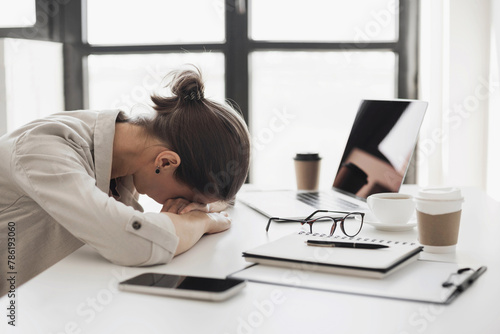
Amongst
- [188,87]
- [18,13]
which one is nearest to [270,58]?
[18,13]

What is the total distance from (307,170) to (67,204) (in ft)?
3.17

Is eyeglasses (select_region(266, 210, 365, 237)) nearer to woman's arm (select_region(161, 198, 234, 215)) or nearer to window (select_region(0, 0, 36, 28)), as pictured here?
woman's arm (select_region(161, 198, 234, 215))

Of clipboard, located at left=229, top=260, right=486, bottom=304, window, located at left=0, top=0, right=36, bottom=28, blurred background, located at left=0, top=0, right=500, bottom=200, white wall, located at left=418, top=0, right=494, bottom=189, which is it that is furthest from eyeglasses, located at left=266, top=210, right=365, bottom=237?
window, located at left=0, top=0, right=36, bottom=28

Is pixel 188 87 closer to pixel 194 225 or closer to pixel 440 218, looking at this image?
pixel 194 225

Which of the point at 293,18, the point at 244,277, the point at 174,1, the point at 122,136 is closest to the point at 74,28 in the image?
the point at 174,1

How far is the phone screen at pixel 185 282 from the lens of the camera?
33.8 inches

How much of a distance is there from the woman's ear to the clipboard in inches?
12.9

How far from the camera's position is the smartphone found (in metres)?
0.84

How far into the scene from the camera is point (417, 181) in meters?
2.68

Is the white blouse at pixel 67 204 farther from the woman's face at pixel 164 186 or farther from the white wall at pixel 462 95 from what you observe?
the white wall at pixel 462 95

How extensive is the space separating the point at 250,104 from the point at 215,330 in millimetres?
2068

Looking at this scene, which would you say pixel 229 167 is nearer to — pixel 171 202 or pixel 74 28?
pixel 171 202

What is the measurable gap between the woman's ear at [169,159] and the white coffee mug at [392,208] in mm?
424

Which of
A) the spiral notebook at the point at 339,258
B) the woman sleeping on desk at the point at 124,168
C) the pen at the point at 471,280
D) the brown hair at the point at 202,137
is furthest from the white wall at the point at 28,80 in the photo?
the pen at the point at 471,280
